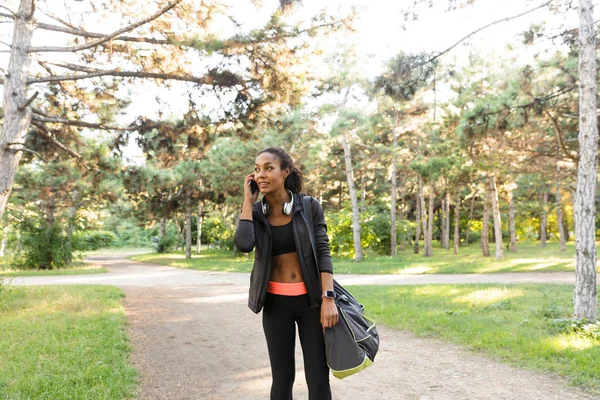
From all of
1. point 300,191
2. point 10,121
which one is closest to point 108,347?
point 300,191

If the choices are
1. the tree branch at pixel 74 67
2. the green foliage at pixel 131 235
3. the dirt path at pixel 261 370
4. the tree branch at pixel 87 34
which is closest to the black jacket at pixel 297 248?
the dirt path at pixel 261 370

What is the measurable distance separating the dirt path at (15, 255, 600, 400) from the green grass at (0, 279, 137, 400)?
0.29 m

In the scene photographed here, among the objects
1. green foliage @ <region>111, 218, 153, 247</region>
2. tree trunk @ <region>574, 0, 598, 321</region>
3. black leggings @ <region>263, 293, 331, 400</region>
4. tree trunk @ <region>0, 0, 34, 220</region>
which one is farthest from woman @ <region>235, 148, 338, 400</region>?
green foliage @ <region>111, 218, 153, 247</region>

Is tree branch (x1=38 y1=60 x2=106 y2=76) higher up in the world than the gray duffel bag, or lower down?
higher up

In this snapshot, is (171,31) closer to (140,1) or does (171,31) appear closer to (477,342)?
(140,1)

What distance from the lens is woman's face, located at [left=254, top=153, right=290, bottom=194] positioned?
2.77 m

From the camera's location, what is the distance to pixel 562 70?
10.2 metres

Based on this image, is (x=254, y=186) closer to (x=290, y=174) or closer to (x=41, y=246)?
(x=290, y=174)

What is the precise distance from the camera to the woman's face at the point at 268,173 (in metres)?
2.77

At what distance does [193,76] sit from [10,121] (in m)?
3.30

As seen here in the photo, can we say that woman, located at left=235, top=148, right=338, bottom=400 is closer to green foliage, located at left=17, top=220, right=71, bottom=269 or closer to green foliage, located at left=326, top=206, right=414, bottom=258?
green foliage, located at left=326, top=206, right=414, bottom=258

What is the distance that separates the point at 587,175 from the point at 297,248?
18.9 feet

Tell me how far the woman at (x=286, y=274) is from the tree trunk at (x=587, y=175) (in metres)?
5.52

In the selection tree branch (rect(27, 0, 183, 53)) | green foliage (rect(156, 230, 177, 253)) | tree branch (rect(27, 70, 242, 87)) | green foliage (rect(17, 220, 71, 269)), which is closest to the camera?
tree branch (rect(27, 0, 183, 53))
